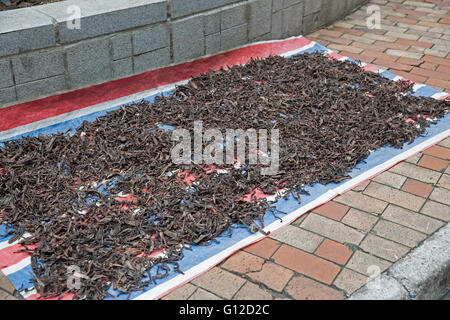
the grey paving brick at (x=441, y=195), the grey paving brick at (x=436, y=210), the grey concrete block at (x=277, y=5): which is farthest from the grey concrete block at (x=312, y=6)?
the grey paving brick at (x=436, y=210)

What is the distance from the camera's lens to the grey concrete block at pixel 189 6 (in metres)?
4.99

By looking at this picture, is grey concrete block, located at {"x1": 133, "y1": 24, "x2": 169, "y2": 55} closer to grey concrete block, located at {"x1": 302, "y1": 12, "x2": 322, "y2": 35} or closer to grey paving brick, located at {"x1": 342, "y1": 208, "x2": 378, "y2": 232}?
grey concrete block, located at {"x1": 302, "y1": 12, "x2": 322, "y2": 35}

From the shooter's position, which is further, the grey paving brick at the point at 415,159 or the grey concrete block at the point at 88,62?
the grey concrete block at the point at 88,62

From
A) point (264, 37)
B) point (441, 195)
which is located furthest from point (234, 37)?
point (441, 195)

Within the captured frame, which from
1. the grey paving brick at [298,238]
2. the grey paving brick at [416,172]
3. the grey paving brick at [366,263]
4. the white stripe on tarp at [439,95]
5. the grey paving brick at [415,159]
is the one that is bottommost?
the grey paving brick at [298,238]

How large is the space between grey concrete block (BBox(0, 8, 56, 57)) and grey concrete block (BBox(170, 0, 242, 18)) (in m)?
1.29

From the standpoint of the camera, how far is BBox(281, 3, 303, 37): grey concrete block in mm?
6246

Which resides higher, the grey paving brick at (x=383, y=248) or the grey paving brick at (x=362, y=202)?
the grey paving brick at (x=362, y=202)

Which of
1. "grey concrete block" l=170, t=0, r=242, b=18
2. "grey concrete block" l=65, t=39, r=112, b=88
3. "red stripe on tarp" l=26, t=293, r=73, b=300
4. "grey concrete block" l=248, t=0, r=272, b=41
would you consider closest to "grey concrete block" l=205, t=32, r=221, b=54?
"grey concrete block" l=170, t=0, r=242, b=18

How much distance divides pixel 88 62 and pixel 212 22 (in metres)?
1.53

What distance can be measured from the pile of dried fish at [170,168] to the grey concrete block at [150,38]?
0.52m

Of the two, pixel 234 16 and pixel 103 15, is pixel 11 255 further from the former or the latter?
pixel 234 16

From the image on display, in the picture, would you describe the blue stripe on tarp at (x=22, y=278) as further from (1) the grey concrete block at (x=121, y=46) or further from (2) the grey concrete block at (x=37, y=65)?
(1) the grey concrete block at (x=121, y=46)

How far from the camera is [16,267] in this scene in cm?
290
